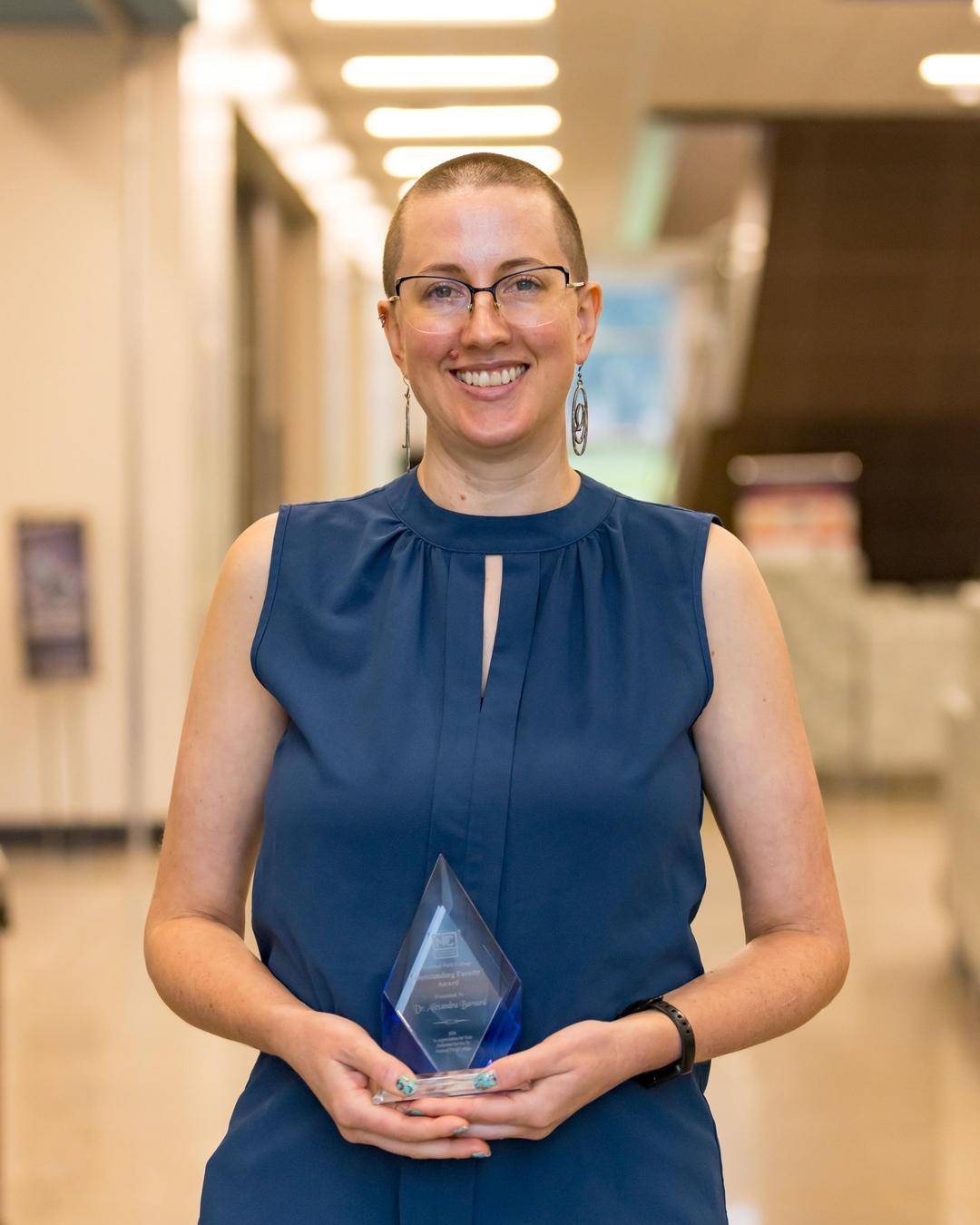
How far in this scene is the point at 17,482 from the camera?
7.66 metres

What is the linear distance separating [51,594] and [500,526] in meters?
6.35

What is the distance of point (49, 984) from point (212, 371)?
402cm

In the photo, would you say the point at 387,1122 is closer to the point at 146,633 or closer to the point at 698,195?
the point at 146,633

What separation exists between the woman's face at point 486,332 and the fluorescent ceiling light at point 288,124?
8677 mm

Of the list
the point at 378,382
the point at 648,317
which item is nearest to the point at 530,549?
the point at 378,382

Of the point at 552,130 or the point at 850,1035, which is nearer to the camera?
the point at 850,1035

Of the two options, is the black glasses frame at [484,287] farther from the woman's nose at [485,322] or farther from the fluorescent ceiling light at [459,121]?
the fluorescent ceiling light at [459,121]

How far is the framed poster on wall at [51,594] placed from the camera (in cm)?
750

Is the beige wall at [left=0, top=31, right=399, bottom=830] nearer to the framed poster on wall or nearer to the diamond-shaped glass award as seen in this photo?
the framed poster on wall

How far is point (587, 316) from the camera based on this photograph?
5.27 feet

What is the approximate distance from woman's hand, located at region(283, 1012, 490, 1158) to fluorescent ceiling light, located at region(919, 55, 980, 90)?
10181mm

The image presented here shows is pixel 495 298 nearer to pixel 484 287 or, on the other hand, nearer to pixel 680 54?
pixel 484 287

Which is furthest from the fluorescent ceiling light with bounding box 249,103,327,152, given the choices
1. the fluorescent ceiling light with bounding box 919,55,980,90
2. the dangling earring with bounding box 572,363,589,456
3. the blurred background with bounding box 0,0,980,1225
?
the dangling earring with bounding box 572,363,589,456

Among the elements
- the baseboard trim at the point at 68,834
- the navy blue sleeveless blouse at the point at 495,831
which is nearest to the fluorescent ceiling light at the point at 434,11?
the baseboard trim at the point at 68,834
